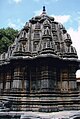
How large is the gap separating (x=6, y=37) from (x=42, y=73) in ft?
60.1

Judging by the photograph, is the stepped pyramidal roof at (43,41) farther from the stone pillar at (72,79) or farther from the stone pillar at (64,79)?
the stone pillar at (64,79)

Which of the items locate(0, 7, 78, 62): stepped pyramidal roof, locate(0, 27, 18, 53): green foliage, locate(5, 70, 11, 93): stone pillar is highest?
locate(0, 27, 18, 53): green foliage


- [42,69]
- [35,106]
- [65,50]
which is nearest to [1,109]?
[35,106]

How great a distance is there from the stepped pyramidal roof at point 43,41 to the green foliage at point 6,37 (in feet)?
43.0

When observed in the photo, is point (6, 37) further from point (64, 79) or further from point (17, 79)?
point (64, 79)

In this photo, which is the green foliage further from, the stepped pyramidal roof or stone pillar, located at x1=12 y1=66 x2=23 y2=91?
stone pillar, located at x1=12 y1=66 x2=23 y2=91

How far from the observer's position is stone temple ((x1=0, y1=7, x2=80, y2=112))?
40.1 ft

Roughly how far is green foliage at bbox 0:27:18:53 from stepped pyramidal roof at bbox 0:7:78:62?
517 inches

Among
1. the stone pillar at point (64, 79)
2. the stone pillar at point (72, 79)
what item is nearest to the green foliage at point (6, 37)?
the stone pillar at point (64, 79)

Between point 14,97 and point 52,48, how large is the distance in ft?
12.5

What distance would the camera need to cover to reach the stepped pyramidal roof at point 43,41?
13163 millimetres

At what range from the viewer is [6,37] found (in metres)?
29.9

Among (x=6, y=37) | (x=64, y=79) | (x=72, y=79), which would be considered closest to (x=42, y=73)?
(x=64, y=79)

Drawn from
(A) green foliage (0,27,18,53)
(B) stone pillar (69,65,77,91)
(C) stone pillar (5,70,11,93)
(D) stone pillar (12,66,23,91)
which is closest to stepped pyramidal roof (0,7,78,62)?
(B) stone pillar (69,65,77,91)
